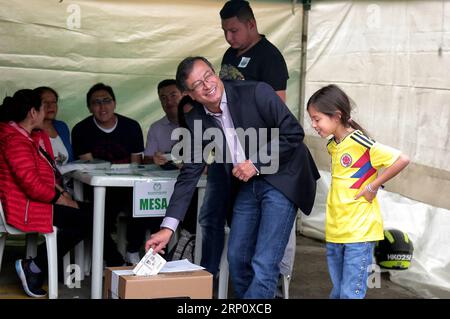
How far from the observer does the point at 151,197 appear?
16.1 feet

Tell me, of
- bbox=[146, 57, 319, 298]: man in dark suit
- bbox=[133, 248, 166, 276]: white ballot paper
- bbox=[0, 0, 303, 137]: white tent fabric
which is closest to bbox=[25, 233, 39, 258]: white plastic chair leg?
bbox=[0, 0, 303, 137]: white tent fabric

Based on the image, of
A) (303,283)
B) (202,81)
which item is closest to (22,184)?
(202,81)

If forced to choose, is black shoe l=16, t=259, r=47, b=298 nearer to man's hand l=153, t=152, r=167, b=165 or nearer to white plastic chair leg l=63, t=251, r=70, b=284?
white plastic chair leg l=63, t=251, r=70, b=284

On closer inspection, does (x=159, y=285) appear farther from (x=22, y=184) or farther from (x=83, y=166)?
(x=83, y=166)

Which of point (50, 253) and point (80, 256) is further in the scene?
point (80, 256)

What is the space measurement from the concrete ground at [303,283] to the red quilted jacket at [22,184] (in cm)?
55

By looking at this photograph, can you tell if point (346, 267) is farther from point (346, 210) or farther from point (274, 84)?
point (274, 84)

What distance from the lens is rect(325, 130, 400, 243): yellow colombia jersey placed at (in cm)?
402

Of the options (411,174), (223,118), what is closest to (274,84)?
(223,118)

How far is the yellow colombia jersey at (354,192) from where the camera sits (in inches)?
158

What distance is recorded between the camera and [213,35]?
23.1ft

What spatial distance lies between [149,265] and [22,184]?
4.89 feet
